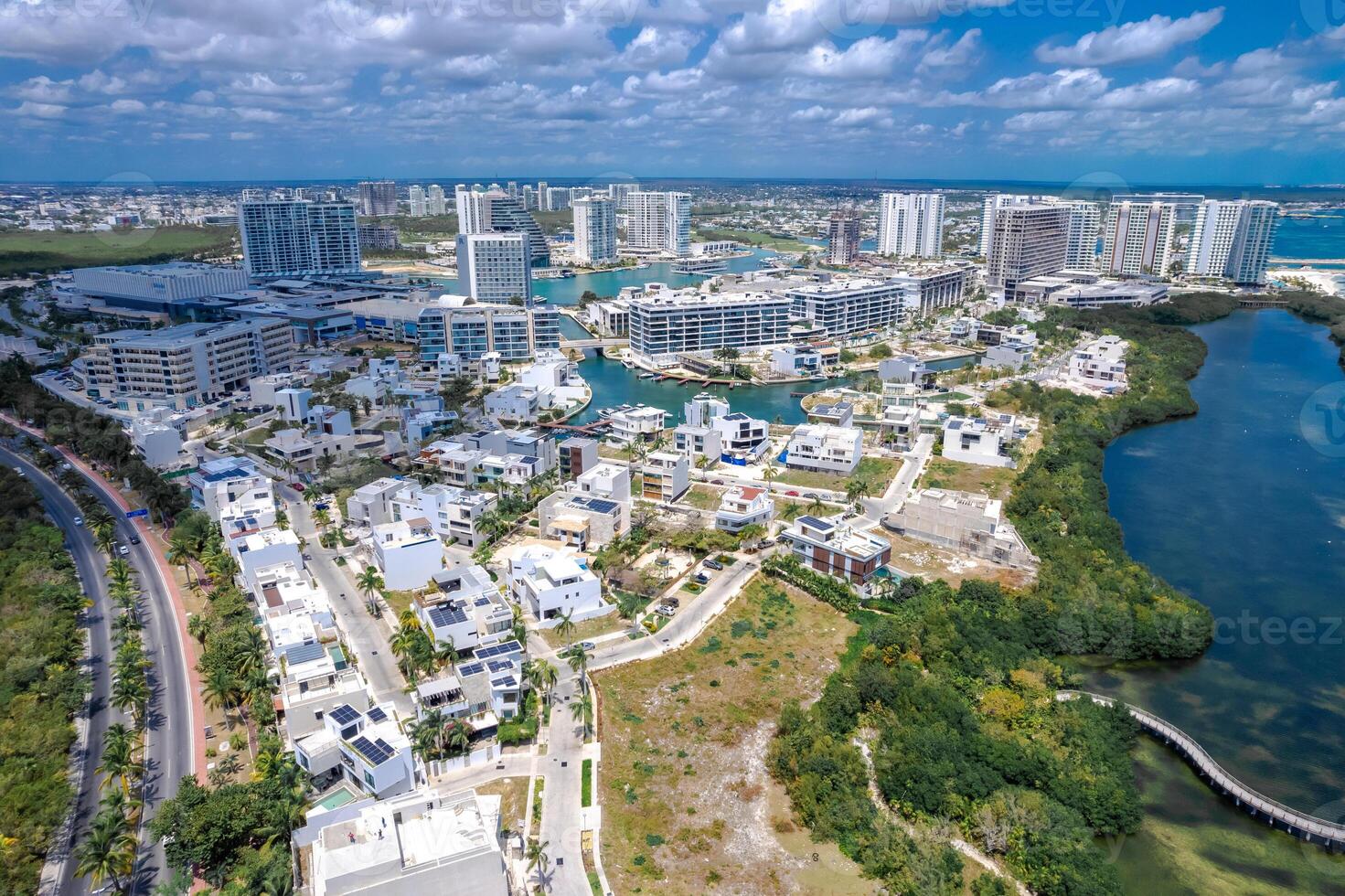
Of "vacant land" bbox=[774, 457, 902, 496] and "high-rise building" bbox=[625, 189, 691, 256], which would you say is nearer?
"vacant land" bbox=[774, 457, 902, 496]

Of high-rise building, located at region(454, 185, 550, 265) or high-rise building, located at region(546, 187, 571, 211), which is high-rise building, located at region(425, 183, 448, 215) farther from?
high-rise building, located at region(454, 185, 550, 265)

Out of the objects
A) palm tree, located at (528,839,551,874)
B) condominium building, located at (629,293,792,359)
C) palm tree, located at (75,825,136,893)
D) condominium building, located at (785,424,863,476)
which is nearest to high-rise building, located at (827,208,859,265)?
condominium building, located at (629,293,792,359)

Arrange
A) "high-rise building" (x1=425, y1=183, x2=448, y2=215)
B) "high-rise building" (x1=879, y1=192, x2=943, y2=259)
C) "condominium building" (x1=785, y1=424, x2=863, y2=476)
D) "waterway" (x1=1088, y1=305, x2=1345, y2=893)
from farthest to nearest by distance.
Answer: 1. "high-rise building" (x1=425, y1=183, x2=448, y2=215)
2. "high-rise building" (x1=879, y1=192, x2=943, y2=259)
3. "condominium building" (x1=785, y1=424, x2=863, y2=476)
4. "waterway" (x1=1088, y1=305, x2=1345, y2=893)

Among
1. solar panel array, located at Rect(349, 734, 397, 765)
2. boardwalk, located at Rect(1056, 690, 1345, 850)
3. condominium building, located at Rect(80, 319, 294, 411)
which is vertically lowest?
boardwalk, located at Rect(1056, 690, 1345, 850)

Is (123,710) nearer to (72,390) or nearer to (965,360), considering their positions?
(72,390)

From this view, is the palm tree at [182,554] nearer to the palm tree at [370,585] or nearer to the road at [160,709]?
the road at [160,709]

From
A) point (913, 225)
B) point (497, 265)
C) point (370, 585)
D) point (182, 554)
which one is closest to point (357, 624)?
point (370, 585)

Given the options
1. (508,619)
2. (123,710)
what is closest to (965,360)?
(508,619)
